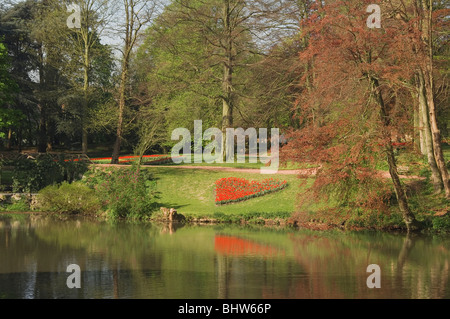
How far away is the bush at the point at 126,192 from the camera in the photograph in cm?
2642

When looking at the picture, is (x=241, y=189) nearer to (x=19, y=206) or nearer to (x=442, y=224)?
(x=442, y=224)

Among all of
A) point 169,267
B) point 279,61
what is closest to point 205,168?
point 279,61

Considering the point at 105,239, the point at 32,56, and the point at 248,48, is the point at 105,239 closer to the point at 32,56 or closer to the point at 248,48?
the point at 248,48

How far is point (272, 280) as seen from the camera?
13367 mm

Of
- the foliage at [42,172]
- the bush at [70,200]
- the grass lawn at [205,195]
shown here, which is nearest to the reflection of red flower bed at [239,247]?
the grass lawn at [205,195]

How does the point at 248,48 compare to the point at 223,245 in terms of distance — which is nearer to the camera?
the point at 223,245

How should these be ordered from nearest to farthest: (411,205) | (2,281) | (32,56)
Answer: (2,281) → (411,205) → (32,56)

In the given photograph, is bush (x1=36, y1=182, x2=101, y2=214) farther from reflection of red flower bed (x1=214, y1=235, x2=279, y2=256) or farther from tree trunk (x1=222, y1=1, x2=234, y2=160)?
tree trunk (x1=222, y1=1, x2=234, y2=160)

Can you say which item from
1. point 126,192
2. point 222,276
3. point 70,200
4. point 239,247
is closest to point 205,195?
point 126,192

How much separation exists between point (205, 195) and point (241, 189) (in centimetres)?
208

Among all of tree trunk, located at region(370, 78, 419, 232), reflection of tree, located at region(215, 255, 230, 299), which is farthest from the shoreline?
reflection of tree, located at region(215, 255, 230, 299)

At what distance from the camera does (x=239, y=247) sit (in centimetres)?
1828

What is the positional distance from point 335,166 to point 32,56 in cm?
3321

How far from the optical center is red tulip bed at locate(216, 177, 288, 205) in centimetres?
2716
